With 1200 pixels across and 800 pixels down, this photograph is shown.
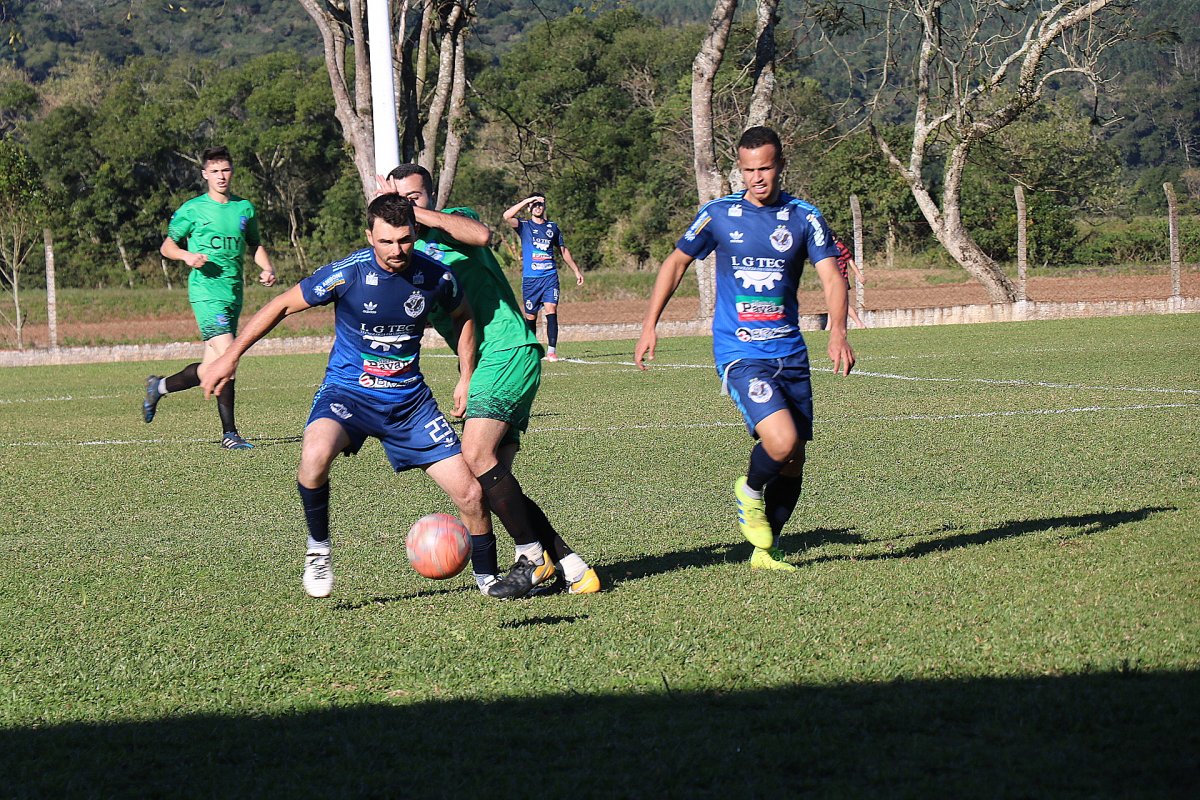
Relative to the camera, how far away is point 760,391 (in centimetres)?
598

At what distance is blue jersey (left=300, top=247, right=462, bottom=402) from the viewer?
545 cm

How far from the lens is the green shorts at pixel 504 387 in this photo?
225 inches

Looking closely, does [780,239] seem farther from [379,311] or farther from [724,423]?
[724,423]

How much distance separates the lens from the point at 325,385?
18.3 ft

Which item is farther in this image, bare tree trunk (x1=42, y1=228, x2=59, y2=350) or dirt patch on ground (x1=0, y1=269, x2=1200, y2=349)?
dirt patch on ground (x1=0, y1=269, x2=1200, y2=349)

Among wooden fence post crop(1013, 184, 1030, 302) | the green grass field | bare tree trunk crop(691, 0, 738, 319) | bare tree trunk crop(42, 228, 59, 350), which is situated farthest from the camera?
bare tree trunk crop(691, 0, 738, 319)

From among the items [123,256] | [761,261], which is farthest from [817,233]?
A: [123,256]

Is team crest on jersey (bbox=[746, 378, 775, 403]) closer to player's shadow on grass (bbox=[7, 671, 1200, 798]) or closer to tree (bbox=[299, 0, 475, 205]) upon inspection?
player's shadow on grass (bbox=[7, 671, 1200, 798])

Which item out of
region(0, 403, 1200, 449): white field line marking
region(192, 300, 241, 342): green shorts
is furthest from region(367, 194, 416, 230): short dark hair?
region(192, 300, 241, 342): green shorts

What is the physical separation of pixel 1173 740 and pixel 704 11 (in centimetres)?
16859

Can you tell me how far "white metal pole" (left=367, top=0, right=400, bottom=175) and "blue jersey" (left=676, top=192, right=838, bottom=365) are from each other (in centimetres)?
1261

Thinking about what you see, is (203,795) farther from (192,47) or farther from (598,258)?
(192,47)

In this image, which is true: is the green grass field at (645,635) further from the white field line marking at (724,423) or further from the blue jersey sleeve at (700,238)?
the blue jersey sleeve at (700,238)

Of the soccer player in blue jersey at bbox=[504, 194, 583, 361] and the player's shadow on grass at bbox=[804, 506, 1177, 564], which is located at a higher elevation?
the soccer player in blue jersey at bbox=[504, 194, 583, 361]
